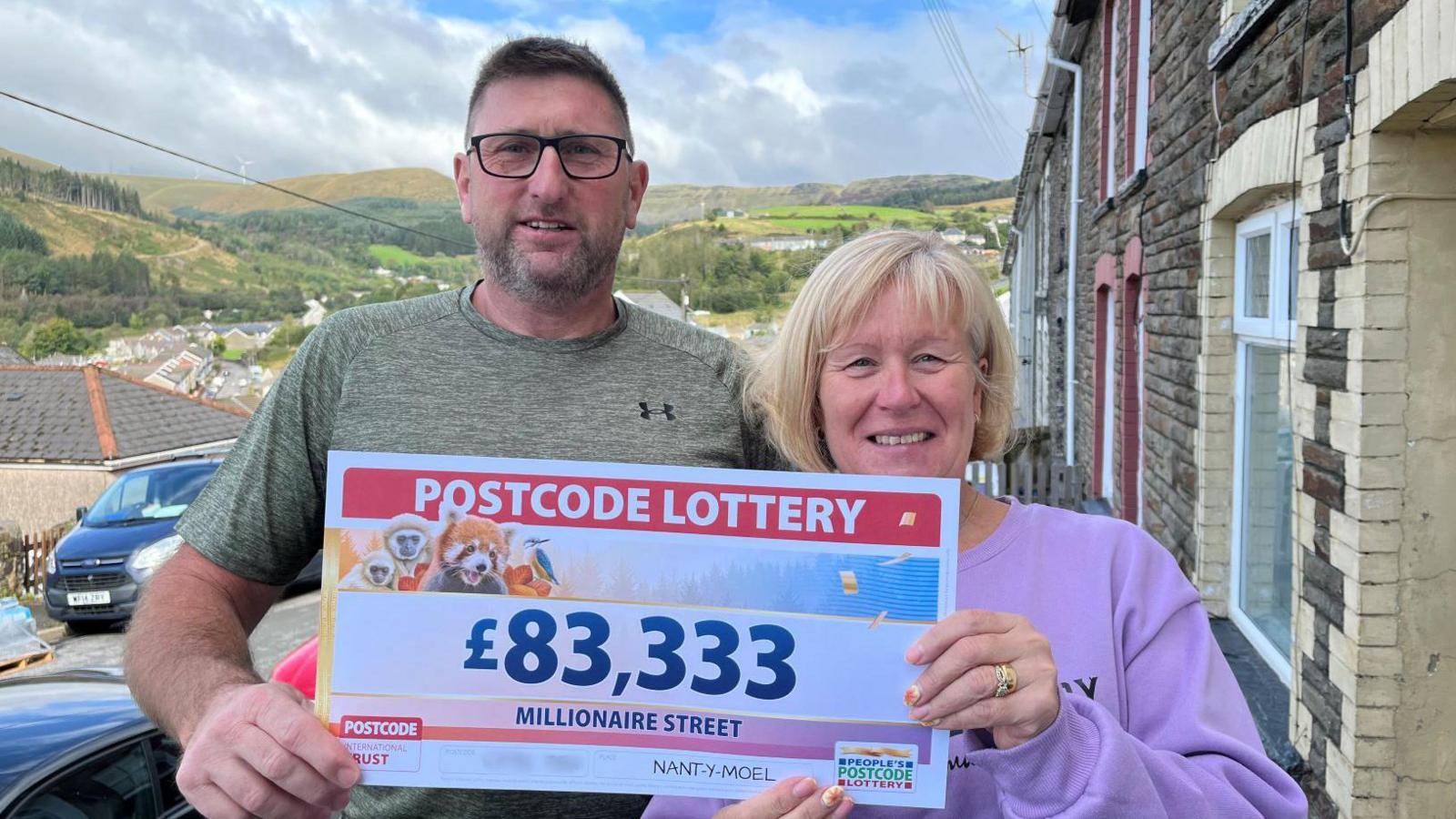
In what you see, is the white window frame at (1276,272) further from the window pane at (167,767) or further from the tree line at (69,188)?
the tree line at (69,188)

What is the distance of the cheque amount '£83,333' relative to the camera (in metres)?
1.50

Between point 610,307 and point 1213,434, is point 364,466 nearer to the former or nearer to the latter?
point 610,307

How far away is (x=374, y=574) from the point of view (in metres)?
1.55

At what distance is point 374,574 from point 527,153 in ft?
3.23

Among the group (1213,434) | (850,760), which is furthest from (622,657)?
(1213,434)

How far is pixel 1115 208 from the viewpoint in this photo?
840 centimetres

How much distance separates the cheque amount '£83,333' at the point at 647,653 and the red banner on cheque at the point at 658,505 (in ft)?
0.49

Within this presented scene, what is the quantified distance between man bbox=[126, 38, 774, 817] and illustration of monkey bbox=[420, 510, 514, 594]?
1.40 ft

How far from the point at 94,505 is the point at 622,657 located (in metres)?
14.1

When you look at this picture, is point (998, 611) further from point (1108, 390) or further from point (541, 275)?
point (1108, 390)

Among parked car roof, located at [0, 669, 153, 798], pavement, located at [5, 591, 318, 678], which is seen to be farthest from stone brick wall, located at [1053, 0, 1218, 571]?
pavement, located at [5, 591, 318, 678]

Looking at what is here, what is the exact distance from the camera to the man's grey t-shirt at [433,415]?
6.48 ft

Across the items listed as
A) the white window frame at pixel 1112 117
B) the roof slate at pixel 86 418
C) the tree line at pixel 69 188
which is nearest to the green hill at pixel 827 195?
the white window frame at pixel 1112 117

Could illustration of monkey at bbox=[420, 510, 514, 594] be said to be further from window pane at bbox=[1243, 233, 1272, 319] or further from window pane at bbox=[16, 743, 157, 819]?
window pane at bbox=[1243, 233, 1272, 319]
